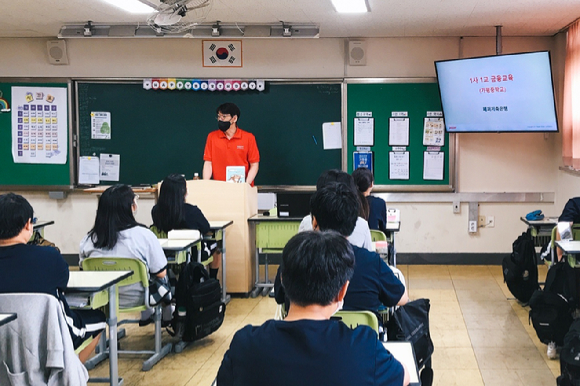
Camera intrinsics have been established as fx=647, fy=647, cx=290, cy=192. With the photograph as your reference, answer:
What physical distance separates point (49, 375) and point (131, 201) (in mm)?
1426

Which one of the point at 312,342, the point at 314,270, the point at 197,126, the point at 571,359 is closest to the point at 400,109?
the point at 197,126

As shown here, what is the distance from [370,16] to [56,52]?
142 inches

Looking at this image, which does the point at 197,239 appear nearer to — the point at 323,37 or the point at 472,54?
the point at 323,37

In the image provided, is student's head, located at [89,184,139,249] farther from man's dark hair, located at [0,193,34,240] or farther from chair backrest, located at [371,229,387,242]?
chair backrest, located at [371,229,387,242]

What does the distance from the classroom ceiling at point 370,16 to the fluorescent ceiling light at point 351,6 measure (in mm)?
77

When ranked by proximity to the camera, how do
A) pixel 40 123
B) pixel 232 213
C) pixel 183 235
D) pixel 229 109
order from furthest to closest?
pixel 40 123
pixel 229 109
pixel 232 213
pixel 183 235

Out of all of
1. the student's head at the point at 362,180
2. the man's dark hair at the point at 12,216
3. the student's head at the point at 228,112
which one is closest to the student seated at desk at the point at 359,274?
the man's dark hair at the point at 12,216

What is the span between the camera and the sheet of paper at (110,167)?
7355mm

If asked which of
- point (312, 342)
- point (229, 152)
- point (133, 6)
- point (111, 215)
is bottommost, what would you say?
point (312, 342)

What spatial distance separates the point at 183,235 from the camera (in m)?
4.77

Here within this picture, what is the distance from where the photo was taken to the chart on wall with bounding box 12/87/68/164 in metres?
7.34

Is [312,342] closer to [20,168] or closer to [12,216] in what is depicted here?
[12,216]

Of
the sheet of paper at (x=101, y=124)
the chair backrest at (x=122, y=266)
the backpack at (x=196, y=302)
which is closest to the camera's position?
the chair backrest at (x=122, y=266)

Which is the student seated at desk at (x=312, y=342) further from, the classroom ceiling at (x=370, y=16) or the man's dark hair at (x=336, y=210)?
the classroom ceiling at (x=370, y=16)
